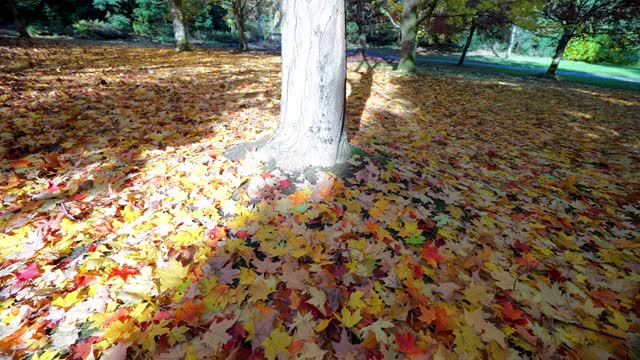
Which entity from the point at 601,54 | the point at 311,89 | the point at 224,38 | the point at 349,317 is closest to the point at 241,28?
the point at 224,38

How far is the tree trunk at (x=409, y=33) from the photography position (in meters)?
11.4

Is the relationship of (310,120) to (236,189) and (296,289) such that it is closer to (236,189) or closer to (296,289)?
(236,189)

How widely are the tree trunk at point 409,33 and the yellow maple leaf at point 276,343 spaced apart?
1256cm

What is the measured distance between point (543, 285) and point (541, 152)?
12.5 ft

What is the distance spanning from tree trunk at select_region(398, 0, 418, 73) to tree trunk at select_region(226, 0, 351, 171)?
34.2 ft

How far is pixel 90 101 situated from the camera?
5367 mm

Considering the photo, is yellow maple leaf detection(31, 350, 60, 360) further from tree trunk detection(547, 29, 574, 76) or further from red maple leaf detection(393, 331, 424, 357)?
tree trunk detection(547, 29, 574, 76)

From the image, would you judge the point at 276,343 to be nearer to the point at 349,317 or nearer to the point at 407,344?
the point at 349,317

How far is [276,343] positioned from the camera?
5.40 ft

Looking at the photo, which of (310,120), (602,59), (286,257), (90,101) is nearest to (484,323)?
(286,257)

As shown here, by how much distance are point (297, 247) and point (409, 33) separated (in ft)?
39.4

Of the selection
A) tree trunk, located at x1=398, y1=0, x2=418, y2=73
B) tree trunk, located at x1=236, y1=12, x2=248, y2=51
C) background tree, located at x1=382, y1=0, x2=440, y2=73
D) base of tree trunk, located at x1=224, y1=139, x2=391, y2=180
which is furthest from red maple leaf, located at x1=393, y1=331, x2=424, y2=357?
tree trunk, located at x1=236, y1=12, x2=248, y2=51

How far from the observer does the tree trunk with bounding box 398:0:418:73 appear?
11.4m

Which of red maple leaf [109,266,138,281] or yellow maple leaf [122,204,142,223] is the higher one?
yellow maple leaf [122,204,142,223]
